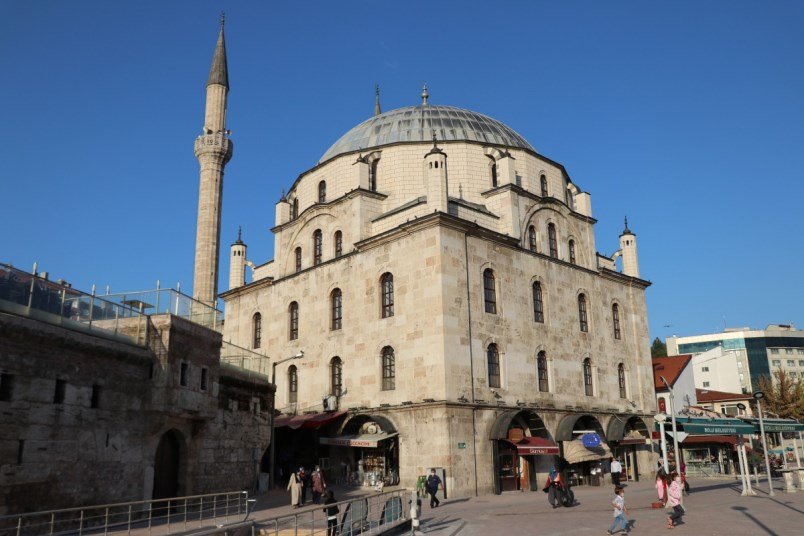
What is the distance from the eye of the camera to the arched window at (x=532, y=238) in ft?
104

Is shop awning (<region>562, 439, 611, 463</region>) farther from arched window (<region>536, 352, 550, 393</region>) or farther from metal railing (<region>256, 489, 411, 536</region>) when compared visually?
metal railing (<region>256, 489, 411, 536</region>)

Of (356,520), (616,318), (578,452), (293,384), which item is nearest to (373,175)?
(293,384)

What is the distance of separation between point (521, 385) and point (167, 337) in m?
16.0

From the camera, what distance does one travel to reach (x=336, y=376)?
30203mm

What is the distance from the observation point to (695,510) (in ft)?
61.3

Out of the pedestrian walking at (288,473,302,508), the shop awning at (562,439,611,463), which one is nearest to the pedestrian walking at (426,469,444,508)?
the pedestrian walking at (288,473,302,508)

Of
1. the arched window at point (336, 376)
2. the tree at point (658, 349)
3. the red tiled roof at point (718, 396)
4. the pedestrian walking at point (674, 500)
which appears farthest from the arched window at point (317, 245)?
the tree at point (658, 349)

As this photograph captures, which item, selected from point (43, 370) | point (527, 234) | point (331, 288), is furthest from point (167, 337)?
point (527, 234)

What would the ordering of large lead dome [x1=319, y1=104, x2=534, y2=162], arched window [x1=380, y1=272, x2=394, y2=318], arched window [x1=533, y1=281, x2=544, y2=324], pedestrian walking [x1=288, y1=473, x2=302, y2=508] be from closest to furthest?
pedestrian walking [x1=288, y1=473, x2=302, y2=508] → arched window [x1=380, y1=272, x2=394, y2=318] → arched window [x1=533, y1=281, x2=544, y2=324] → large lead dome [x1=319, y1=104, x2=534, y2=162]

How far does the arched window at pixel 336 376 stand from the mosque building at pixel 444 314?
108 mm

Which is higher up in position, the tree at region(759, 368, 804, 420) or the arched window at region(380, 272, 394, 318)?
the arched window at region(380, 272, 394, 318)

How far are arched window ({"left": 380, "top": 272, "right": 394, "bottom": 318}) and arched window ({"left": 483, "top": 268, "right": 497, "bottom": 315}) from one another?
157 inches

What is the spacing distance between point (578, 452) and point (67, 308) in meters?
21.3

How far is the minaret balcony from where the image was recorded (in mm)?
41031
